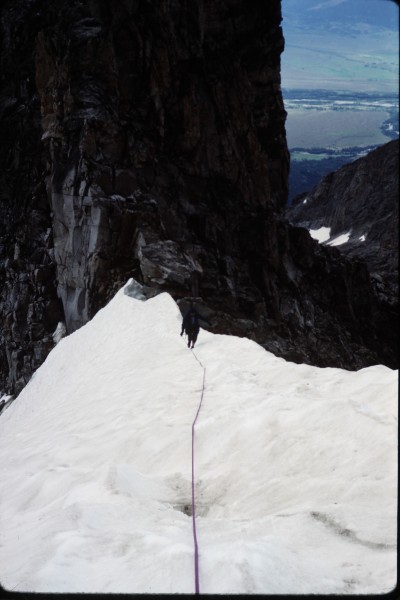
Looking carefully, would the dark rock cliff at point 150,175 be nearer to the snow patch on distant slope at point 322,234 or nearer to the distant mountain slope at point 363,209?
the distant mountain slope at point 363,209

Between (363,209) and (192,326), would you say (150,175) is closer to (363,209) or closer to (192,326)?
(192,326)

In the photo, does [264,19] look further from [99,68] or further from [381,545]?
[381,545]

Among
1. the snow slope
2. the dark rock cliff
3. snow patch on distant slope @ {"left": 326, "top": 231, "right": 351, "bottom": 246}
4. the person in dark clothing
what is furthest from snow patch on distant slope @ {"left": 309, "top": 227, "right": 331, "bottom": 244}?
the snow slope

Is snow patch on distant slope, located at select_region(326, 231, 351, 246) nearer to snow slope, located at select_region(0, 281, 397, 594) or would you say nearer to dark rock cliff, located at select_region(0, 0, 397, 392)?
dark rock cliff, located at select_region(0, 0, 397, 392)

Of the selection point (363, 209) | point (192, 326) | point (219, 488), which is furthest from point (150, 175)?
point (363, 209)

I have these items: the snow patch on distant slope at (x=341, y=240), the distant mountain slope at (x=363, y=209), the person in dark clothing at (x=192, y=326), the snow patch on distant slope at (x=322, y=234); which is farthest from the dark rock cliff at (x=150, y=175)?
the snow patch on distant slope at (x=322, y=234)

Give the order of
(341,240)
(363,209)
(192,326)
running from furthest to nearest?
1. (363,209)
2. (341,240)
3. (192,326)
